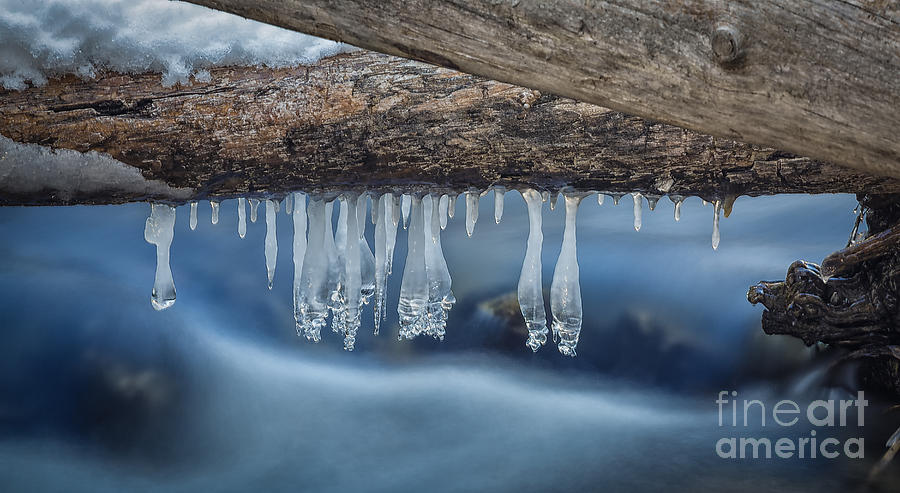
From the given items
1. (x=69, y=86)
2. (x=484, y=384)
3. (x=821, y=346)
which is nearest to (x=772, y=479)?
(x=821, y=346)

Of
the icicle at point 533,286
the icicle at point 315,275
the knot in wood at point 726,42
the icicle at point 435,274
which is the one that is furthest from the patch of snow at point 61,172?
the knot in wood at point 726,42

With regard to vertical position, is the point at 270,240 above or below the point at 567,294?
above

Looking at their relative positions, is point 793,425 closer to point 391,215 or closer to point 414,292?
point 414,292

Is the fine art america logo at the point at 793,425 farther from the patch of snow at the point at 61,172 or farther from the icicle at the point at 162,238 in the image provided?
the patch of snow at the point at 61,172

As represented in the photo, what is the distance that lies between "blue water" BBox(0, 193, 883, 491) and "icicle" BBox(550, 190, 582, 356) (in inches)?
42.1

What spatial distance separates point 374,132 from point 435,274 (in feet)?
2.59

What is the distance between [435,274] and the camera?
2.13m

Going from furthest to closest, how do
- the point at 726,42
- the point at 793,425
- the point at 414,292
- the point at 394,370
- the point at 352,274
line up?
the point at 394,370 → the point at 793,425 → the point at 414,292 → the point at 352,274 → the point at 726,42

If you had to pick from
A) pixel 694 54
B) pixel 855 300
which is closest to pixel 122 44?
pixel 694 54

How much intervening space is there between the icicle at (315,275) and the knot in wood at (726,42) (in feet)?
4.09

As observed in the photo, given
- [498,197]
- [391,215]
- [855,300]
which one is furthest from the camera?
[855,300]

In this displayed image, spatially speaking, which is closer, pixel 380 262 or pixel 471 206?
pixel 471 206

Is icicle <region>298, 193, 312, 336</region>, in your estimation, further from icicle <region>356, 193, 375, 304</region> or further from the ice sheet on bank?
the ice sheet on bank

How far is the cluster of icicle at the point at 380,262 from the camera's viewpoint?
1.83 m
